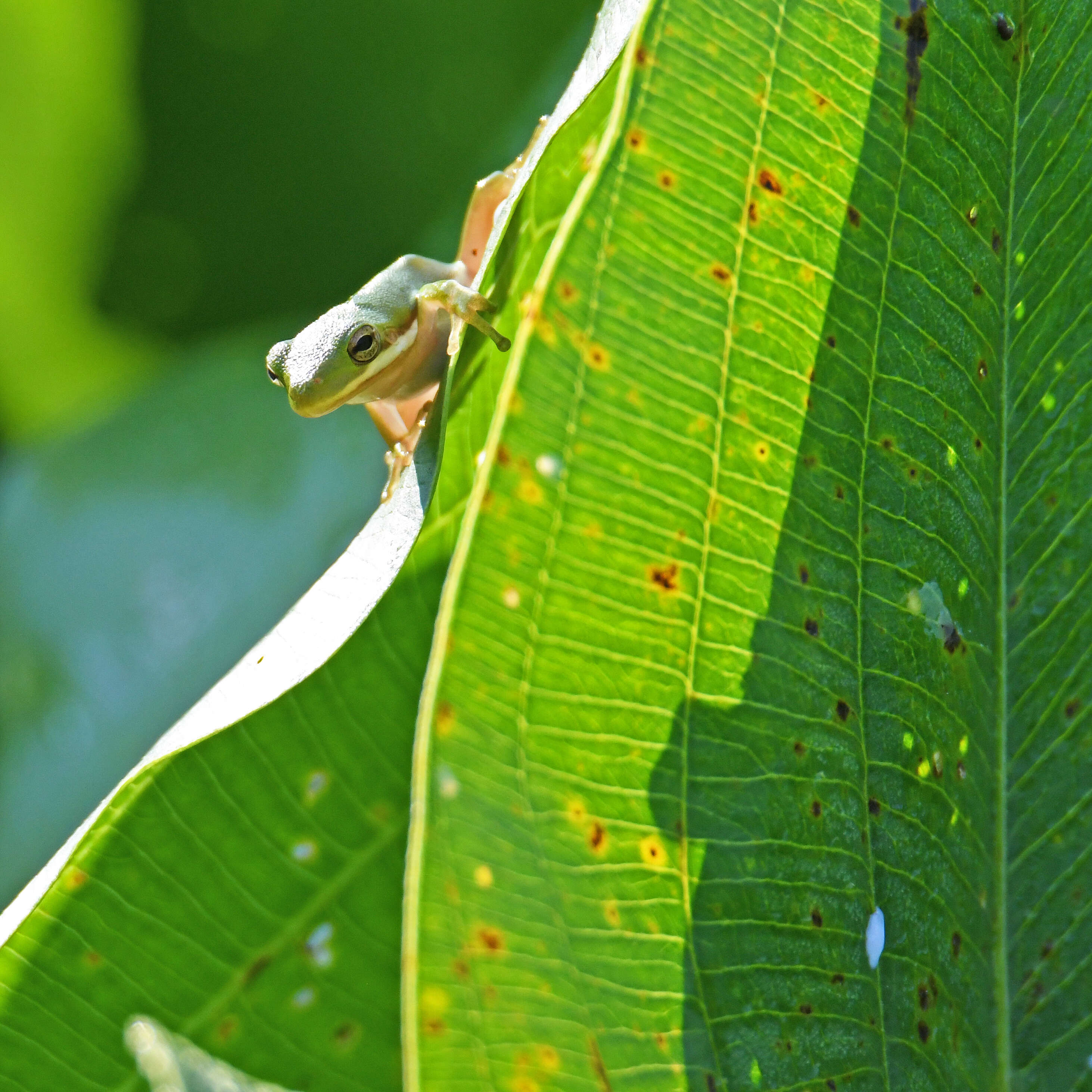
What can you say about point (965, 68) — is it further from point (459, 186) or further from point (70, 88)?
point (70, 88)

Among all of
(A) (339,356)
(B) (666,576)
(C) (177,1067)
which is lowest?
(C) (177,1067)

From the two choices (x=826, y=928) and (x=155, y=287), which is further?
(x=155, y=287)

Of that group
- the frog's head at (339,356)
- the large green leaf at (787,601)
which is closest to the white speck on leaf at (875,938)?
the large green leaf at (787,601)

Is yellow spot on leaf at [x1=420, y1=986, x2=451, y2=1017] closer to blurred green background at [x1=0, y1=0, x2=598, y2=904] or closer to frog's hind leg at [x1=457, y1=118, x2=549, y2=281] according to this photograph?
frog's hind leg at [x1=457, y1=118, x2=549, y2=281]

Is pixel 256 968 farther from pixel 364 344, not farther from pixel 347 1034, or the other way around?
pixel 364 344

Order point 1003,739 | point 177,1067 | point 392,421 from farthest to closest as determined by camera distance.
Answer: point 392,421 → point 1003,739 → point 177,1067

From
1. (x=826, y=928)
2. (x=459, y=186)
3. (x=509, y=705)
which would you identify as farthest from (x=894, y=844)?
(x=459, y=186)

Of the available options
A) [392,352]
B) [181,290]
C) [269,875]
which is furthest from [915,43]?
[181,290]
